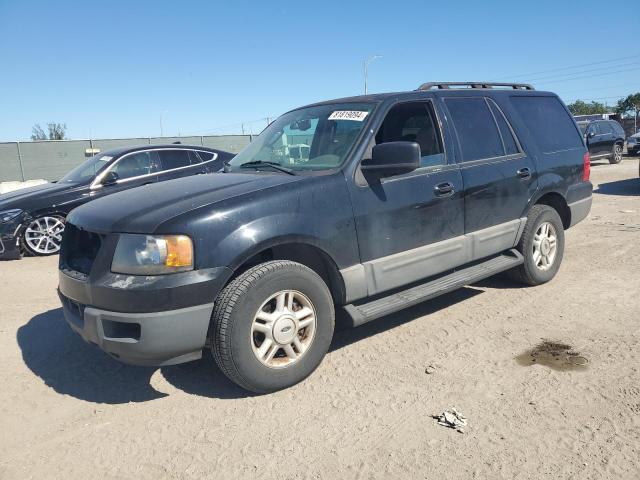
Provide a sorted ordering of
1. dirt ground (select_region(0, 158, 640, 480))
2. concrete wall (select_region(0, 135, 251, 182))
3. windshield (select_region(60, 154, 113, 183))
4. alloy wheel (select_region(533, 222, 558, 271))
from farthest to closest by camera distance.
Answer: concrete wall (select_region(0, 135, 251, 182)) → windshield (select_region(60, 154, 113, 183)) → alloy wheel (select_region(533, 222, 558, 271)) → dirt ground (select_region(0, 158, 640, 480))

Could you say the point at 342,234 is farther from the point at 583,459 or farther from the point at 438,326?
the point at 583,459

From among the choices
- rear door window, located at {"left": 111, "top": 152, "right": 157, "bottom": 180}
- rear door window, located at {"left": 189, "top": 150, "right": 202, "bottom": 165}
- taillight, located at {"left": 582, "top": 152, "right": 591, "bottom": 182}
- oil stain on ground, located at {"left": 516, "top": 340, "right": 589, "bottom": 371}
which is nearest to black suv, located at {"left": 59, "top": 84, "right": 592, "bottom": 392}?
taillight, located at {"left": 582, "top": 152, "right": 591, "bottom": 182}

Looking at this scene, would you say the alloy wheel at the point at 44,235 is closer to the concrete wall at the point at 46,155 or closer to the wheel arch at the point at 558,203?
the wheel arch at the point at 558,203

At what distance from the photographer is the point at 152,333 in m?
2.88

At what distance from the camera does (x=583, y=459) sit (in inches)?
96.6

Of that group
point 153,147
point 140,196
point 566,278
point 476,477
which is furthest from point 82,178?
point 476,477

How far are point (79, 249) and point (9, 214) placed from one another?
16.3ft

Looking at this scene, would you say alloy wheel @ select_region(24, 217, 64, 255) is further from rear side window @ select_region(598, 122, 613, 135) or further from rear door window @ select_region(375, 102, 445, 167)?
rear side window @ select_region(598, 122, 613, 135)

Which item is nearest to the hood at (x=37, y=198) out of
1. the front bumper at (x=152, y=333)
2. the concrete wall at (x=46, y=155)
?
the front bumper at (x=152, y=333)

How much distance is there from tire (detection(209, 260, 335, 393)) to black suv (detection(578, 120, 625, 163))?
1850 centimetres

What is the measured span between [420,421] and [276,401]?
0.88 m

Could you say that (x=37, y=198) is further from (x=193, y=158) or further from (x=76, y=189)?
(x=193, y=158)

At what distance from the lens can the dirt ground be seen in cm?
254

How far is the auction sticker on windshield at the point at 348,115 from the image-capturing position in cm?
395
